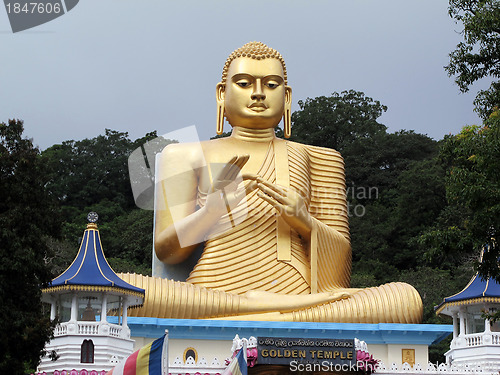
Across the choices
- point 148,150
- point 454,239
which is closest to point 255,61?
point 454,239

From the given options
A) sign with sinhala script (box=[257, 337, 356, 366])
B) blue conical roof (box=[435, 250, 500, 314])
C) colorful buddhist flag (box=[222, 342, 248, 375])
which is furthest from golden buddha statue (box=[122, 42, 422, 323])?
colorful buddhist flag (box=[222, 342, 248, 375])

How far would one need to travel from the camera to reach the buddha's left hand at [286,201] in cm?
1405

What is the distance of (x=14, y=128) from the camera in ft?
34.0

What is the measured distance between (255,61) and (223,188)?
2.96 m

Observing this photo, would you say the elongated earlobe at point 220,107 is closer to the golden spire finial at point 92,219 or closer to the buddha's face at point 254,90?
the buddha's face at point 254,90

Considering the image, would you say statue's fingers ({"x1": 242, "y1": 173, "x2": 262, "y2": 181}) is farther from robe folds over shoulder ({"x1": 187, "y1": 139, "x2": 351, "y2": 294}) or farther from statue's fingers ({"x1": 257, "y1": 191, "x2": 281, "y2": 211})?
robe folds over shoulder ({"x1": 187, "y1": 139, "x2": 351, "y2": 294})

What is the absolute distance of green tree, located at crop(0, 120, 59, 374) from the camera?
9562 millimetres

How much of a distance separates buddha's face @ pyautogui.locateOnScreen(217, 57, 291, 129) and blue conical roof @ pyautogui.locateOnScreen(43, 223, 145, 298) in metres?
3.09

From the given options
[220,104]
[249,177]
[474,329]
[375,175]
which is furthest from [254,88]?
[375,175]

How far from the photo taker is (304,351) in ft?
40.6

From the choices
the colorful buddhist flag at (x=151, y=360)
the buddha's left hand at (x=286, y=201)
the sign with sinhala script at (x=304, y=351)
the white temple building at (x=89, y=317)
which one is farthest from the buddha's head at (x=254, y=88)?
the colorful buddhist flag at (x=151, y=360)

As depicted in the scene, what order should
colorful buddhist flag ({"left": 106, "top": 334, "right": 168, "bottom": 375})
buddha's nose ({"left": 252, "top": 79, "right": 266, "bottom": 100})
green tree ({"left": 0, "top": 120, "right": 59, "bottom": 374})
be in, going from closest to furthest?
colorful buddhist flag ({"left": 106, "top": 334, "right": 168, "bottom": 375}) < green tree ({"left": 0, "top": 120, "right": 59, "bottom": 374}) < buddha's nose ({"left": 252, "top": 79, "right": 266, "bottom": 100})

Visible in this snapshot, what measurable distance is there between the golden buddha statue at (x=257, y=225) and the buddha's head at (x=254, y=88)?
0.02 meters

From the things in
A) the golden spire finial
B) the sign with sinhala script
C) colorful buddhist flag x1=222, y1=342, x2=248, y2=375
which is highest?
the golden spire finial
